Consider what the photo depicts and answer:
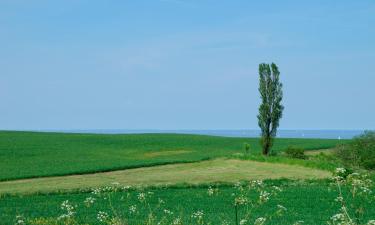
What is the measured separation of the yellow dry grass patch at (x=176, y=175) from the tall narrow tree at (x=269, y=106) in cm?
412

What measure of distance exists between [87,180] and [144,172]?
20.4 ft

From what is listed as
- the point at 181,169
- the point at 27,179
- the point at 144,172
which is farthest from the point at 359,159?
the point at 27,179

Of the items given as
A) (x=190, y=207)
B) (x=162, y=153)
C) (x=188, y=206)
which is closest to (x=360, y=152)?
(x=162, y=153)

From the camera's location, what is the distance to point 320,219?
65.2 feet

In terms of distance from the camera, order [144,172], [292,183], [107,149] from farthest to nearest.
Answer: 1. [107,149]
2. [144,172]
3. [292,183]

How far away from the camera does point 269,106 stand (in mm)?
52438

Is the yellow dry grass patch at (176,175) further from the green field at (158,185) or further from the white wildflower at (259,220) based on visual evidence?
the white wildflower at (259,220)

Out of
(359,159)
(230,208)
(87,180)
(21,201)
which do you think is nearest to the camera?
(230,208)

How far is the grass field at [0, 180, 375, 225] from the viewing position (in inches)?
774

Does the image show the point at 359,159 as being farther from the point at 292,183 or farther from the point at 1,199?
the point at 1,199

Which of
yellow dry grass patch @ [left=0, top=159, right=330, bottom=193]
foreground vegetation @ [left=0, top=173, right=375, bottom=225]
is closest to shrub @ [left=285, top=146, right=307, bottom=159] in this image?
yellow dry grass patch @ [left=0, top=159, right=330, bottom=193]

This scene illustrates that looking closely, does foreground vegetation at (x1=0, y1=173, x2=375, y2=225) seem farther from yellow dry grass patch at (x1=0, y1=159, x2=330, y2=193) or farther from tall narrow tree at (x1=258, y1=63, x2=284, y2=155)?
tall narrow tree at (x1=258, y1=63, x2=284, y2=155)

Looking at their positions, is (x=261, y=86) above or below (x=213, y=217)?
above

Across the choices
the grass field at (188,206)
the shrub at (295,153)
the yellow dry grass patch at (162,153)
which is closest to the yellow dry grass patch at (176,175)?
the grass field at (188,206)
